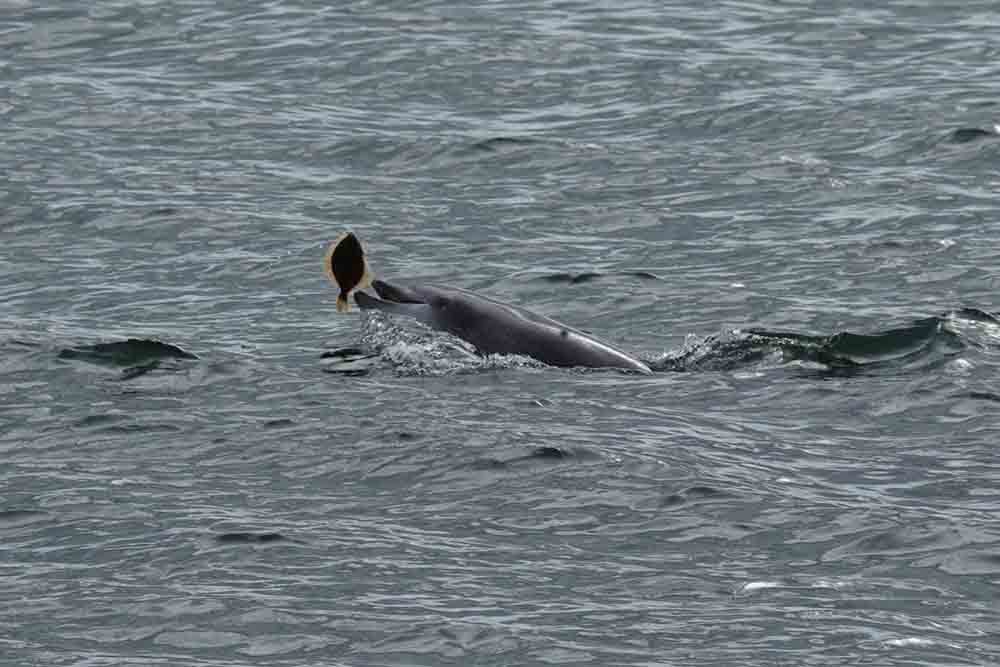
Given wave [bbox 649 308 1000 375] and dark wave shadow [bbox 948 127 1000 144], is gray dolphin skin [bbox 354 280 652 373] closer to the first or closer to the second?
wave [bbox 649 308 1000 375]

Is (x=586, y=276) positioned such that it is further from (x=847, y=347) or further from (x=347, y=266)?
(x=847, y=347)

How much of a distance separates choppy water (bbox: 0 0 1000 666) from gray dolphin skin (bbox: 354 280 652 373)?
0.25 metres

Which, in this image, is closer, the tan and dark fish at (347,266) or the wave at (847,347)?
the wave at (847,347)

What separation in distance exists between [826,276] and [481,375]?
4.82 metres

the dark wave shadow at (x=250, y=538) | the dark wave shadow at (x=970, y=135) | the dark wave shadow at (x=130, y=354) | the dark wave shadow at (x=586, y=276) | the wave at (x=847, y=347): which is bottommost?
the dark wave shadow at (x=586, y=276)

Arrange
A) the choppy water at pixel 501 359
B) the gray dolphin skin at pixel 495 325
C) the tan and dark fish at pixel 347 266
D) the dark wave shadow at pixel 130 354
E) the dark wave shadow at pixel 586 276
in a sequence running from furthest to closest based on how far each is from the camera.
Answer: the dark wave shadow at pixel 586 276, the tan and dark fish at pixel 347 266, the dark wave shadow at pixel 130 354, the gray dolphin skin at pixel 495 325, the choppy water at pixel 501 359

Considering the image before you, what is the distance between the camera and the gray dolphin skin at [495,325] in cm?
1667

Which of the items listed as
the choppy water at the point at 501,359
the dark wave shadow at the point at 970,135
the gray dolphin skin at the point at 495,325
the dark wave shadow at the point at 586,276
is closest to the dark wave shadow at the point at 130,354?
the choppy water at the point at 501,359

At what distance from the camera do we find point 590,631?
11047 millimetres

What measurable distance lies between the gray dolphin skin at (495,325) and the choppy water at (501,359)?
252 millimetres

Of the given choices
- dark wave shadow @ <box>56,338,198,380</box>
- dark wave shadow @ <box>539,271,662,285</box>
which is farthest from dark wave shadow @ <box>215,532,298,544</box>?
dark wave shadow @ <box>539,271,662,285</box>

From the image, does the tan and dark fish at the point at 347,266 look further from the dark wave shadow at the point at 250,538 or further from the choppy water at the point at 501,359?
the dark wave shadow at the point at 250,538

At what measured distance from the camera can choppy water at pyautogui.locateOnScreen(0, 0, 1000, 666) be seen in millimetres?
11531

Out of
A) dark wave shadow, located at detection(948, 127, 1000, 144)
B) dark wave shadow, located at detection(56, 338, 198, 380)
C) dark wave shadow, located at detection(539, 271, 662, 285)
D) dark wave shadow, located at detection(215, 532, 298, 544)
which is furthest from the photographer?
dark wave shadow, located at detection(948, 127, 1000, 144)
